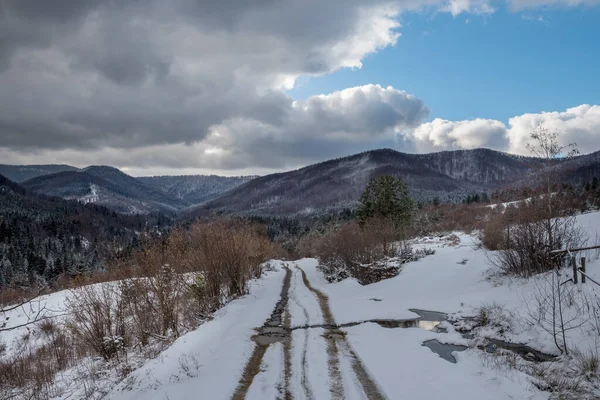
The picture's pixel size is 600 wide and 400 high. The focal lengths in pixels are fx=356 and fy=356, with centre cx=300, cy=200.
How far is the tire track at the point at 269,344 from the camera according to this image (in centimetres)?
694

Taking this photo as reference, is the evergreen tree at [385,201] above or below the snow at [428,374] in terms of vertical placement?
above

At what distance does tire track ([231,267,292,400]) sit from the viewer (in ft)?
22.8

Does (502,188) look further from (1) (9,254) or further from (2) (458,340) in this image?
(1) (9,254)

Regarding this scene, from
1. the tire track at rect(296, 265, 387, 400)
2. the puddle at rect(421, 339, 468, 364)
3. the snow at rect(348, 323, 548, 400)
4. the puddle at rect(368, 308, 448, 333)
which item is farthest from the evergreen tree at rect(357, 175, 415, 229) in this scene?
the snow at rect(348, 323, 548, 400)

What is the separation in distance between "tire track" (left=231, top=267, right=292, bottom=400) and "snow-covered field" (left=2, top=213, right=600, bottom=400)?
0.10ft

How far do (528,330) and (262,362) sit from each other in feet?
22.8

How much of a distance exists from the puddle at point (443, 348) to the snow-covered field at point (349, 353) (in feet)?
0.66

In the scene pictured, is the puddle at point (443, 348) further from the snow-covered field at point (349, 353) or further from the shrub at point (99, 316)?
the shrub at point (99, 316)

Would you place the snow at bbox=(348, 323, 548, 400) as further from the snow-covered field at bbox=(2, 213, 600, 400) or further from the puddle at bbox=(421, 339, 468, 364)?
the puddle at bbox=(421, 339, 468, 364)

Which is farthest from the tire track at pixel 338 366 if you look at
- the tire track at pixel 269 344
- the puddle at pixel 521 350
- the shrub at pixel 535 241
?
the shrub at pixel 535 241

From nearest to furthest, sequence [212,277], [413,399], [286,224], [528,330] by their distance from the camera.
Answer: [413,399]
[528,330]
[212,277]
[286,224]

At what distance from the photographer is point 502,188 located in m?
15.9

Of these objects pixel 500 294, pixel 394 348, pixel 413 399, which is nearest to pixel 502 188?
pixel 500 294

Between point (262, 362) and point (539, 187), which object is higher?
point (539, 187)
